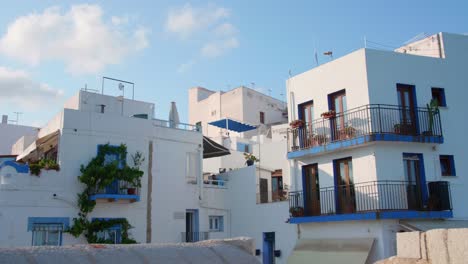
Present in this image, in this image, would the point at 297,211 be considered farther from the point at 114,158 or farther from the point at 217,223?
the point at 114,158

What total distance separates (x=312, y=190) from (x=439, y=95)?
7.06 m

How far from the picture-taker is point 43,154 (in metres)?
28.5

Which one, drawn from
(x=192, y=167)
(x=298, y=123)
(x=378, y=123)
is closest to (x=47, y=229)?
(x=192, y=167)

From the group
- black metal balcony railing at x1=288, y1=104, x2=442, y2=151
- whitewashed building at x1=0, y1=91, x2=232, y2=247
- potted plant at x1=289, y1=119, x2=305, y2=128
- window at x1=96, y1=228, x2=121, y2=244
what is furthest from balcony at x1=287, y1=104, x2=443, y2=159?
window at x1=96, y1=228, x2=121, y2=244

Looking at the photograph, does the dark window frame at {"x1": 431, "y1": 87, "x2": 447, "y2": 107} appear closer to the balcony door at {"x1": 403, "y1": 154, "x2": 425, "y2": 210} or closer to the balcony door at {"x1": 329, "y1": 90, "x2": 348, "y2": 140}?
the balcony door at {"x1": 403, "y1": 154, "x2": 425, "y2": 210}

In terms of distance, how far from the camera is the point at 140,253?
13.5ft

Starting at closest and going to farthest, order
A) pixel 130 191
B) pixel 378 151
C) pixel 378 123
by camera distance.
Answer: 1. pixel 378 151
2. pixel 378 123
3. pixel 130 191

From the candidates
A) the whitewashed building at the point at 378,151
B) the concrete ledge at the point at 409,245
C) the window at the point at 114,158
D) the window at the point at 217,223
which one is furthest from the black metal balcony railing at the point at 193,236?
the concrete ledge at the point at 409,245

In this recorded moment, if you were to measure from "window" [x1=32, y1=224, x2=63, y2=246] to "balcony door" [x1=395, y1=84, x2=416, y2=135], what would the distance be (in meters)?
15.6

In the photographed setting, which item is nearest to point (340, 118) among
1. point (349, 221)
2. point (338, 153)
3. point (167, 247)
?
point (338, 153)

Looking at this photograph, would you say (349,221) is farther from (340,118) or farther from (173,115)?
(173,115)

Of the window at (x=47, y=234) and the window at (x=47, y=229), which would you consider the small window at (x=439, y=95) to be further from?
the window at (x=47, y=234)

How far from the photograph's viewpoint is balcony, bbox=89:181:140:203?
2406cm

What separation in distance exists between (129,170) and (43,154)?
6.58 m
